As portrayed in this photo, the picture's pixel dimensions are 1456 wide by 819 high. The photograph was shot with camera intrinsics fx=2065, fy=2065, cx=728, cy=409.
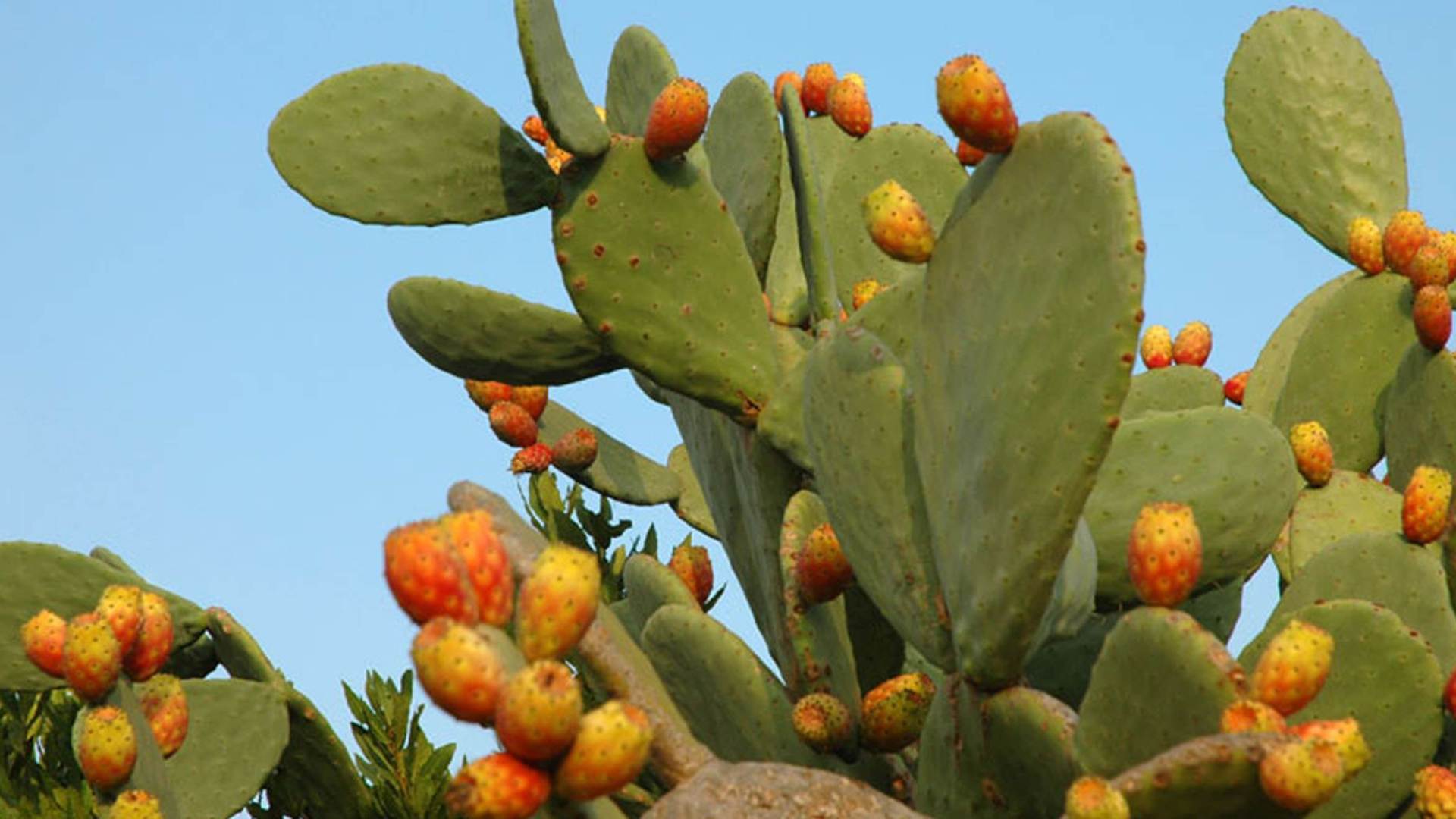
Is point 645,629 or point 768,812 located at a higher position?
point 645,629

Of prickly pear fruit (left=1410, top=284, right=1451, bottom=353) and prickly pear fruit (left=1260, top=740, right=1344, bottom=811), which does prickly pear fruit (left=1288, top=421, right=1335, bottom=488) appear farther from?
prickly pear fruit (left=1260, top=740, right=1344, bottom=811)

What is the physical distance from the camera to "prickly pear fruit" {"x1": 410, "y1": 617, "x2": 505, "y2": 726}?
2314 millimetres

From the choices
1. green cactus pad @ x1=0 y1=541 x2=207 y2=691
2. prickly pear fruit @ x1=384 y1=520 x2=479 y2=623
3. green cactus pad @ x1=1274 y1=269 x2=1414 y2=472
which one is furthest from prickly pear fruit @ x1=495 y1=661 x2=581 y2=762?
green cactus pad @ x1=1274 y1=269 x2=1414 y2=472

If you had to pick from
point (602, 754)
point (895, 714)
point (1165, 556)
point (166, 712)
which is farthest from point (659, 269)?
point (602, 754)

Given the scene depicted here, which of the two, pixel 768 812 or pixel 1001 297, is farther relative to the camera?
pixel 1001 297

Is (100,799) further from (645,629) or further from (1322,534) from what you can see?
(1322,534)

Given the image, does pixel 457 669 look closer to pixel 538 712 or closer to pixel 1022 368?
pixel 538 712

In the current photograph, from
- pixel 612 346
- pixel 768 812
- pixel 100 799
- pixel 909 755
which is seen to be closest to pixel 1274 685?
pixel 768 812

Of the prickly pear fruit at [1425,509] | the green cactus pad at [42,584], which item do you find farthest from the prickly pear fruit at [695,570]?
the prickly pear fruit at [1425,509]

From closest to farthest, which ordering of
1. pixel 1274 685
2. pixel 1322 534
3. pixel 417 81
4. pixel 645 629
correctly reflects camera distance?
pixel 1274 685 < pixel 645 629 < pixel 417 81 < pixel 1322 534

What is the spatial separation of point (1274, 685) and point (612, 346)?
1710mm

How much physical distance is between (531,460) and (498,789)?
285cm

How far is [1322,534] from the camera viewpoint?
15.4ft

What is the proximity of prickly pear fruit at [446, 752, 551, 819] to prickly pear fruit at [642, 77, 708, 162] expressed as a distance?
69.9 inches
